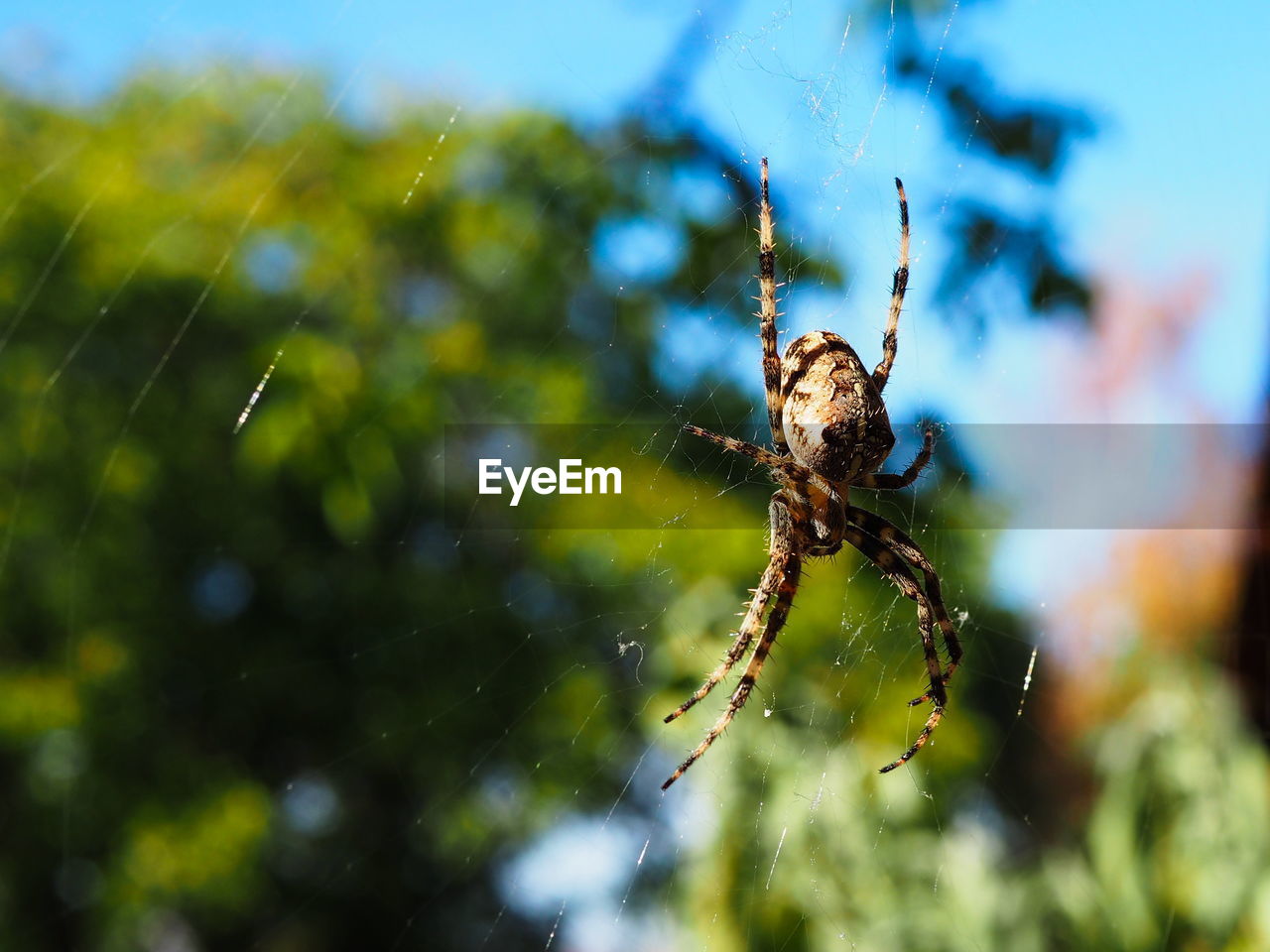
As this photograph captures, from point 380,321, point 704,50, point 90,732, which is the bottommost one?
point 90,732

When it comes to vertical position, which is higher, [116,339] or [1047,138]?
[1047,138]

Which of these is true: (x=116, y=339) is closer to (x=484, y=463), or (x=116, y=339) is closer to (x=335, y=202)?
(x=335, y=202)

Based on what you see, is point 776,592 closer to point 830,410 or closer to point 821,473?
point 821,473

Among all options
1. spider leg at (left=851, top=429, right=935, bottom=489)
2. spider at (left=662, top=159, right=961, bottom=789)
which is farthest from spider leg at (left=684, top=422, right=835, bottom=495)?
spider leg at (left=851, top=429, right=935, bottom=489)

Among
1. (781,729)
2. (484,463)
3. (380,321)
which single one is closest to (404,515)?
(380,321)

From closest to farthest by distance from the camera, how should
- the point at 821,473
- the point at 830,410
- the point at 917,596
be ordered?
the point at 830,410 < the point at 821,473 < the point at 917,596

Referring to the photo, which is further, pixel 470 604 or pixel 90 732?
pixel 470 604

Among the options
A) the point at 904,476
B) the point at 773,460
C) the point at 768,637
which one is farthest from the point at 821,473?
the point at 768,637
